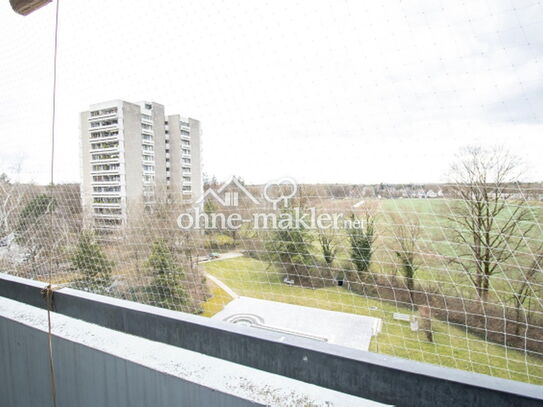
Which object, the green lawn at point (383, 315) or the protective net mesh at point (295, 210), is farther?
the green lawn at point (383, 315)

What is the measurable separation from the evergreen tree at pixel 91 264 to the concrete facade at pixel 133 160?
0.41 feet

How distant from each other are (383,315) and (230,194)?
104cm

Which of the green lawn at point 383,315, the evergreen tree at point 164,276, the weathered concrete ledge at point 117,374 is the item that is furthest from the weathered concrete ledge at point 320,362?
the evergreen tree at point 164,276

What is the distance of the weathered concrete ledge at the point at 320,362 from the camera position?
1.54 feet

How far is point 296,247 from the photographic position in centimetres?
155

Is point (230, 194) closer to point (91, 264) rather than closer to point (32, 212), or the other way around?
point (91, 264)

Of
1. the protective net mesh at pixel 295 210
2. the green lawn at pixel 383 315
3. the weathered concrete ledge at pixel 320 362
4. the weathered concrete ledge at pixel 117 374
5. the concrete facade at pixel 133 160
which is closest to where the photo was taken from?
the weathered concrete ledge at pixel 320 362

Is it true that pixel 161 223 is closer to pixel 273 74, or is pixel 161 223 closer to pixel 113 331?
pixel 113 331

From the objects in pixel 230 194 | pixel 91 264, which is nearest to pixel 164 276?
pixel 91 264

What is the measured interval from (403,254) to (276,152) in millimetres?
808

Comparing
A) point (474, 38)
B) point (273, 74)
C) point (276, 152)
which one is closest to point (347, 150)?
point (276, 152)
